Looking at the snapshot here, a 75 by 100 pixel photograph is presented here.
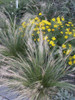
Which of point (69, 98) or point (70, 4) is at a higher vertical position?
point (70, 4)

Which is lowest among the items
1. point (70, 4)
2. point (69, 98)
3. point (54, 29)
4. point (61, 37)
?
point (69, 98)

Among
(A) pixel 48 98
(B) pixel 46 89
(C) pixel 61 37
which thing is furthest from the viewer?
(C) pixel 61 37

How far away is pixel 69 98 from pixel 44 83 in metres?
0.45

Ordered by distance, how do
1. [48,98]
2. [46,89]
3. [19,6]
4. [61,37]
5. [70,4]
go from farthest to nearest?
1. [19,6]
2. [70,4]
3. [61,37]
4. [46,89]
5. [48,98]

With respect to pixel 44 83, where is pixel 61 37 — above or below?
above

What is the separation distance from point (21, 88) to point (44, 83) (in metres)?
0.38

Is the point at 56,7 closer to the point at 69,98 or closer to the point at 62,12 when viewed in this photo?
the point at 62,12

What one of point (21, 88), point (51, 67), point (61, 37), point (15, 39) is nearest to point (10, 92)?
A: point (21, 88)

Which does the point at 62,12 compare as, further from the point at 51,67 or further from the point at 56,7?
the point at 51,67

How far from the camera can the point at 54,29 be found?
3135mm

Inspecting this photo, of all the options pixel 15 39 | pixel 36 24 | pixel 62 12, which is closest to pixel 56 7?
pixel 62 12

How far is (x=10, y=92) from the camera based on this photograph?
95.0 inches

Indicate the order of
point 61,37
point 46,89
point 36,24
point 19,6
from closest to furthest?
point 46,89 → point 61,37 → point 36,24 → point 19,6

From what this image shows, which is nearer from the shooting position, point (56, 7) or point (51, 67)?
point (51, 67)
